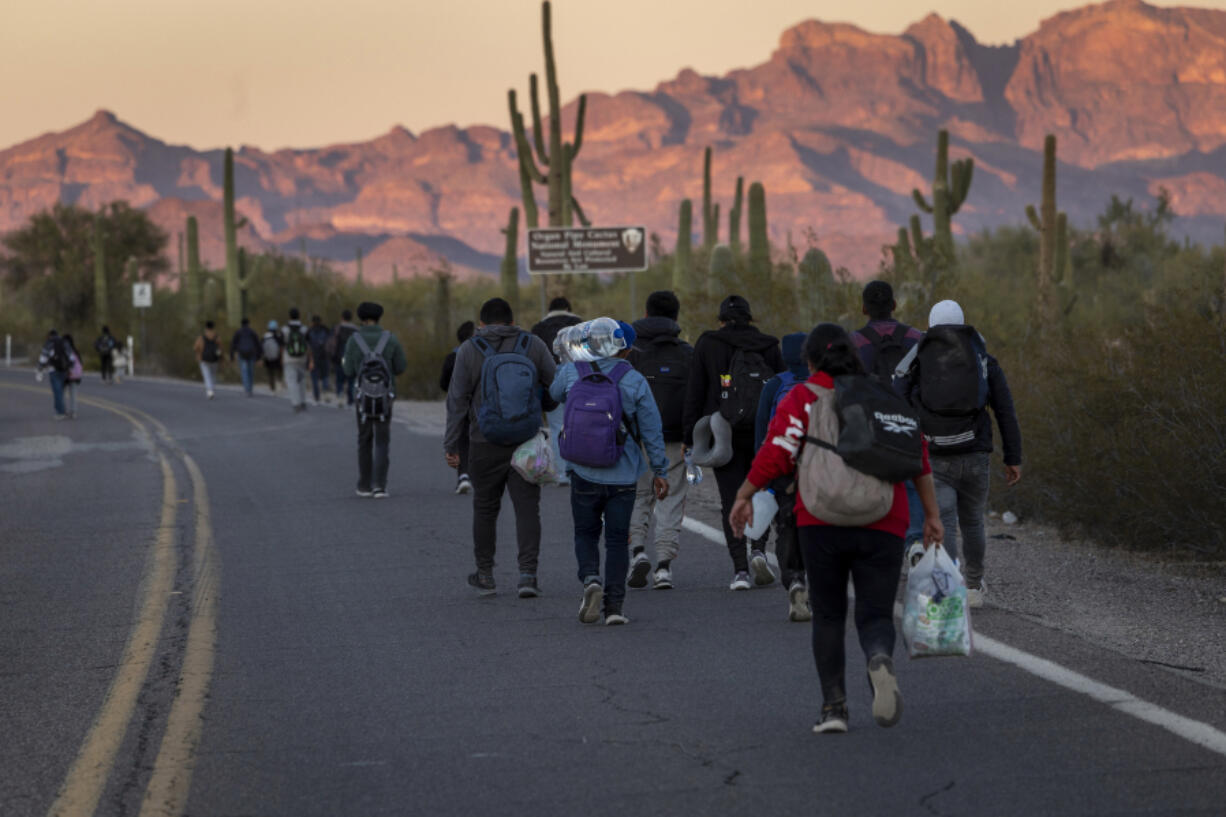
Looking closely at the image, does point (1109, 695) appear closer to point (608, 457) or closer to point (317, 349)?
point (608, 457)

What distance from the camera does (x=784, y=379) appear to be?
9.34 m

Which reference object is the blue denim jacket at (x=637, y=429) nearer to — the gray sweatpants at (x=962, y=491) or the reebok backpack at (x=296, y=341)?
the gray sweatpants at (x=962, y=491)

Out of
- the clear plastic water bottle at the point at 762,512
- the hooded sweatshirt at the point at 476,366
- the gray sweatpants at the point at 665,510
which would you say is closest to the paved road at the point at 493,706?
the gray sweatpants at the point at 665,510

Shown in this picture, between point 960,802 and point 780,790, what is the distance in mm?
635

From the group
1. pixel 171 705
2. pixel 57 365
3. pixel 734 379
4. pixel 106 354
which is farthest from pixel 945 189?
pixel 171 705

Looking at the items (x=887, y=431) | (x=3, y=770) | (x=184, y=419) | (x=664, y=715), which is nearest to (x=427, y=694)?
(x=664, y=715)

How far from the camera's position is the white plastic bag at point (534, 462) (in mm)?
10078

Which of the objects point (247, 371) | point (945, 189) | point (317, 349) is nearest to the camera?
point (317, 349)

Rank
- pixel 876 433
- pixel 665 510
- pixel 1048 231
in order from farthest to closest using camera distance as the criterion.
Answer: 1. pixel 1048 231
2. pixel 665 510
3. pixel 876 433

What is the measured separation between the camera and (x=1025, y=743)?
21.3 feet

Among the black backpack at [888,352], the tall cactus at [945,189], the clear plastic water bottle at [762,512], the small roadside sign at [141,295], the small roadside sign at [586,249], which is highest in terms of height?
the tall cactus at [945,189]

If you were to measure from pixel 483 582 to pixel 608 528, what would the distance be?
1476mm

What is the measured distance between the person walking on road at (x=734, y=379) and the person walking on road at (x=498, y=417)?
934 mm

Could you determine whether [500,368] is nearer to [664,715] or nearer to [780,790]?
[664,715]
